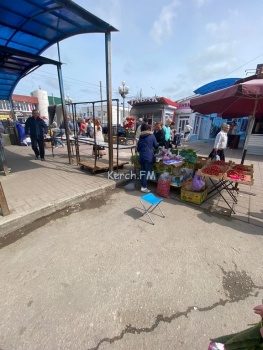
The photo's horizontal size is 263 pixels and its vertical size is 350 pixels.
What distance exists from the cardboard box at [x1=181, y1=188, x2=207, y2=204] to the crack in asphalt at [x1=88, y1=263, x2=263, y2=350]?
1.98m

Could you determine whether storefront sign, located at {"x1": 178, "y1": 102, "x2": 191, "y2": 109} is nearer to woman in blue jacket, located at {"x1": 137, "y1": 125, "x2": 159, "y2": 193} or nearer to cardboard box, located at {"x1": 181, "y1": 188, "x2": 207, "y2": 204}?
woman in blue jacket, located at {"x1": 137, "y1": 125, "x2": 159, "y2": 193}

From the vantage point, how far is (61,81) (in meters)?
6.46

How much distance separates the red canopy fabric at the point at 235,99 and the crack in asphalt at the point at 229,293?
3.25 m

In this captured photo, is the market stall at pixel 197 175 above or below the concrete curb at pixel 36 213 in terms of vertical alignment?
above

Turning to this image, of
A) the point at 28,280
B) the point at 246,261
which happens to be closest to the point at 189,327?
the point at 246,261

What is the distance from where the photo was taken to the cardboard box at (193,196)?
14.1 ft

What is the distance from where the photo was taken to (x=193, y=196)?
437 cm

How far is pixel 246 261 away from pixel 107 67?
5.34m

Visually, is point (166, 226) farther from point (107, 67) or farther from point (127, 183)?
point (107, 67)

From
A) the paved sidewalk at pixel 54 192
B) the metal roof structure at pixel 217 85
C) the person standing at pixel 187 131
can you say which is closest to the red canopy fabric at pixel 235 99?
the paved sidewalk at pixel 54 192

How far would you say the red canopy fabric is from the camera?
135 inches

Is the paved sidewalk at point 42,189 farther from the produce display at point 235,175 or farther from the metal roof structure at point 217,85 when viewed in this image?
the metal roof structure at point 217,85

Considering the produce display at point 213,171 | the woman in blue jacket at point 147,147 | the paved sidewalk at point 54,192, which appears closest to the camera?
the paved sidewalk at point 54,192

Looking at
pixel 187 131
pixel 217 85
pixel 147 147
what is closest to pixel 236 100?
pixel 147 147
